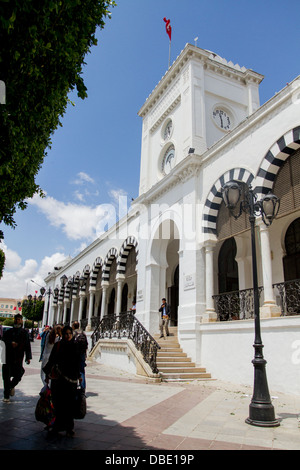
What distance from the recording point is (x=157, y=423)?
545cm

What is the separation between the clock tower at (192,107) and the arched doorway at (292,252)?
481 centimetres

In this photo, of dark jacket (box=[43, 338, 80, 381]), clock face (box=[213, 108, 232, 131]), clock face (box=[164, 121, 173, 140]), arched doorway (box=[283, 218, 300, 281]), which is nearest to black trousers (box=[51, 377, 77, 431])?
dark jacket (box=[43, 338, 80, 381])

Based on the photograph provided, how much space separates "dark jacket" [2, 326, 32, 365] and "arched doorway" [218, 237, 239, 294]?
9.52 metres

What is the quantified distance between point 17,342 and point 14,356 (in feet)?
0.93

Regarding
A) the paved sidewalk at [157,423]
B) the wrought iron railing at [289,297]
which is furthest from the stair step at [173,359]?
the wrought iron railing at [289,297]

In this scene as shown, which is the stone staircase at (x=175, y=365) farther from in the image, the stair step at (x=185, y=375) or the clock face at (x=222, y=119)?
the clock face at (x=222, y=119)

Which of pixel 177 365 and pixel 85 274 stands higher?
pixel 85 274

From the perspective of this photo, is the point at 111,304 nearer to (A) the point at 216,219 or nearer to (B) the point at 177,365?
(B) the point at 177,365

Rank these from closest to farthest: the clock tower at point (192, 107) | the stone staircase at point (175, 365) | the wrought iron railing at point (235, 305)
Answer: the wrought iron railing at point (235, 305) → the stone staircase at point (175, 365) → the clock tower at point (192, 107)

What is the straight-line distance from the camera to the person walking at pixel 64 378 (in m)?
4.59

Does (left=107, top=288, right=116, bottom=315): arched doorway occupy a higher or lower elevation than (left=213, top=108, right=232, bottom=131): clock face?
lower

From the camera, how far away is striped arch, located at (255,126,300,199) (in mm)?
9516

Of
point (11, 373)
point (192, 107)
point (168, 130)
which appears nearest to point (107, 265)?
point (168, 130)

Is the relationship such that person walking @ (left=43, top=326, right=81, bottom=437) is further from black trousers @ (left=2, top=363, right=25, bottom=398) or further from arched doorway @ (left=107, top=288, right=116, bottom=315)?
arched doorway @ (left=107, top=288, right=116, bottom=315)
